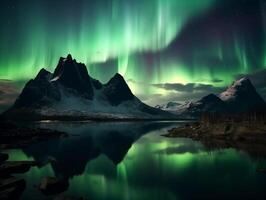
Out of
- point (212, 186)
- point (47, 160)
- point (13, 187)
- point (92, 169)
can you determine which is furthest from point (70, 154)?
point (212, 186)

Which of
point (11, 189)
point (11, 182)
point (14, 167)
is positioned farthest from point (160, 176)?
point (14, 167)

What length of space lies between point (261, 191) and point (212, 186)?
792cm

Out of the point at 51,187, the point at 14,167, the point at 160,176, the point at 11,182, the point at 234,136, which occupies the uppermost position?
the point at 234,136

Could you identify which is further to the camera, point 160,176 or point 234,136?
point 234,136

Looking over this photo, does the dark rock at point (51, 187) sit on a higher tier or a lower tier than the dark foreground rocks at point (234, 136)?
lower

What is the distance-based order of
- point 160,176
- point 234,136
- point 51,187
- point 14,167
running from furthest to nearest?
point 234,136, point 14,167, point 160,176, point 51,187

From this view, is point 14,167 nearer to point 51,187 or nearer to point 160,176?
point 51,187

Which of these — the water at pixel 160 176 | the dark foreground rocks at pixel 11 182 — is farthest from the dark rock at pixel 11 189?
the water at pixel 160 176

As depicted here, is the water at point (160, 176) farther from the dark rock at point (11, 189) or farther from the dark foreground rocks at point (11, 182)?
the dark foreground rocks at point (11, 182)

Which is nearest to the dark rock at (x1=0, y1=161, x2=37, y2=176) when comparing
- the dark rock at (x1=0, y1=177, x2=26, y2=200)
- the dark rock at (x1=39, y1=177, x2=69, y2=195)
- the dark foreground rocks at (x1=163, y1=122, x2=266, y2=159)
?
the dark rock at (x1=0, y1=177, x2=26, y2=200)

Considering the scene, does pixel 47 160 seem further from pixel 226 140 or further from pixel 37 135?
pixel 226 140

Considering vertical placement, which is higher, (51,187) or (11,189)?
(11,189)

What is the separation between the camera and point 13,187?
135 ft

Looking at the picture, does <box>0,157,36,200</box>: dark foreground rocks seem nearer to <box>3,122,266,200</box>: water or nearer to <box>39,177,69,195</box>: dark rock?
<box>3,122,266,200</box>: water
